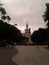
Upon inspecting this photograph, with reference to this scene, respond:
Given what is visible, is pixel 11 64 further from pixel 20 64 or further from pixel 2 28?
pixel 2 28

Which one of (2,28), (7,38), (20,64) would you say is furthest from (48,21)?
(20,64)

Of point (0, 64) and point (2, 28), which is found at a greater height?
point (2, 28)

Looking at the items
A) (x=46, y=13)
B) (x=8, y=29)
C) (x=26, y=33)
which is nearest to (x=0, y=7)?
(x=46, y=13)

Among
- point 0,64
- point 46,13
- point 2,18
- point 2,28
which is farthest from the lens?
point 2,28

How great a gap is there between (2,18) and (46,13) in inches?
443

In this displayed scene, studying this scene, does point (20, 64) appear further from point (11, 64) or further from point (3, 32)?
→ point (3, 32)

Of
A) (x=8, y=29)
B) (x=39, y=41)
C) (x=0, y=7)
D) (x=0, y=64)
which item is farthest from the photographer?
(x=39, y=41)

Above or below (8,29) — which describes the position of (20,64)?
below

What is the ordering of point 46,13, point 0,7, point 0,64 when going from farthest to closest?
point 46,13 → point 0,7 → point 0,64

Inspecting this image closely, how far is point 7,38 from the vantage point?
254 ft

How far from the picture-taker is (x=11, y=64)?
18.2 metres

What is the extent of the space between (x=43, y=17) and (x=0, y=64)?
137ft

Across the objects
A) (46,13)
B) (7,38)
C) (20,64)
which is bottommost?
(20,64)

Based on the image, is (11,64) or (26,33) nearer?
(11,64)
